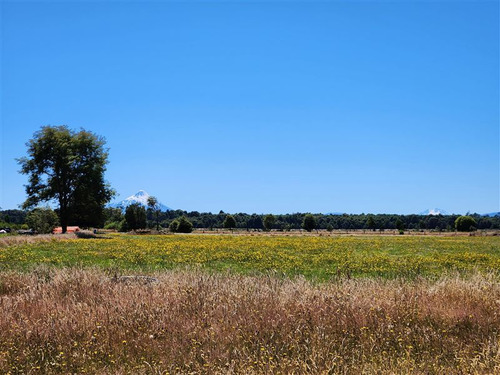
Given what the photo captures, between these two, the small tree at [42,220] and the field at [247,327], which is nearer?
the field at [247,327]

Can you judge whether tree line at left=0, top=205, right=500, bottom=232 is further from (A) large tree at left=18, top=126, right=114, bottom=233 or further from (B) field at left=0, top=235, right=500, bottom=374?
(B) field at left=0, top=235, right=500, bottom=374

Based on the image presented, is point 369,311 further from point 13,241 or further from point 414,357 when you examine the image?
point 13,241

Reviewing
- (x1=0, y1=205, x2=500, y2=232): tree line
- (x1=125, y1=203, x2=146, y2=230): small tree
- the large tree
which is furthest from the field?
(x1=125, y1=203, x2=146, y2=230): small tree

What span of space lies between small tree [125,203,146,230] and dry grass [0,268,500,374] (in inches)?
4103

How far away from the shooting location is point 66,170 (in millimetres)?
54656

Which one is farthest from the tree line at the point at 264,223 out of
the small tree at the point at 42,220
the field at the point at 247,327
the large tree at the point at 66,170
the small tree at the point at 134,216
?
the field at the point at 247,327

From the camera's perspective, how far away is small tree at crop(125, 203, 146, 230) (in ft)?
364

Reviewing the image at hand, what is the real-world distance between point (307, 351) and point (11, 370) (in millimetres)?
5085

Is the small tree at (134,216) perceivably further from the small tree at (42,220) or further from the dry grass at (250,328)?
the dry grass at (250,328)

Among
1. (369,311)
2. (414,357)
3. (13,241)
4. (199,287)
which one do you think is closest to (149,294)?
(199,287)

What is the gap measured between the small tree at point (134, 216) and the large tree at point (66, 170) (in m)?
53.4

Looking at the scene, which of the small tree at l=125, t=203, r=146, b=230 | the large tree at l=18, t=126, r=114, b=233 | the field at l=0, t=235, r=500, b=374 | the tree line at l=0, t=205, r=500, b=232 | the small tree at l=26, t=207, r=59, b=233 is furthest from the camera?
the tree line at l=0, t=205, r=500, b=232

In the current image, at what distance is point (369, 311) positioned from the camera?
844 centimetres

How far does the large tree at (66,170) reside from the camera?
177ft
